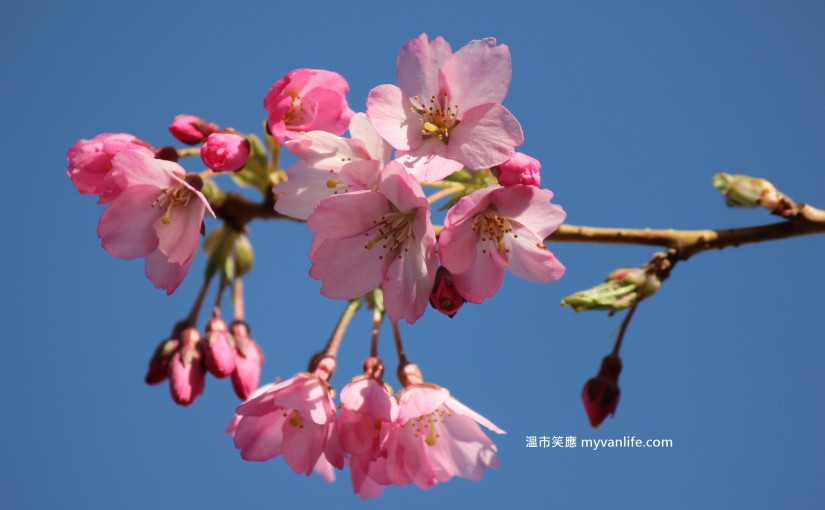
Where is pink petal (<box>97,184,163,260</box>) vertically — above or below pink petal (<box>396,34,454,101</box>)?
below

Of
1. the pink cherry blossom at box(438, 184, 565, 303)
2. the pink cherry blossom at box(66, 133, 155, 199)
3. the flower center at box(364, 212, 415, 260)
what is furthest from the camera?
the pink cherry blossom at box(66, 133, 155, 199)

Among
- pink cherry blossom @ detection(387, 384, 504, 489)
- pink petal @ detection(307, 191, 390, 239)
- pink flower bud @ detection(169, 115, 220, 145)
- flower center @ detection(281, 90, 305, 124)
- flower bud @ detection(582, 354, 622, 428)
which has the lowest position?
pink cherry blossom @ detection(387, 384, 504, 489)

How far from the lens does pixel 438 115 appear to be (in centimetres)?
190

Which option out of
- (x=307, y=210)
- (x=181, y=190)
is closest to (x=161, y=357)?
(x=181, y=190)

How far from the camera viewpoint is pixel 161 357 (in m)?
2.51

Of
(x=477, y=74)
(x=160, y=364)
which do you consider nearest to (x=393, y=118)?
(x=477, y=74)

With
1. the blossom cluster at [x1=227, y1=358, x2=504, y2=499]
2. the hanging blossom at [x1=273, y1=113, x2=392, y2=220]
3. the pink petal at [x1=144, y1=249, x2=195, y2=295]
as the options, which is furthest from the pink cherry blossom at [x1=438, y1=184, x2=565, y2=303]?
the pink petal at [x1=144, y1=249, x2=195, y2=295]

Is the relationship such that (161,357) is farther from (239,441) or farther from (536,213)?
(536,213)

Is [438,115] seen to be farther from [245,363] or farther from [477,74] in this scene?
[245,363]

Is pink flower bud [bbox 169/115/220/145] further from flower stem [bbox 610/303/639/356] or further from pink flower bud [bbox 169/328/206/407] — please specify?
flower stem [bbox 610/303/639/356]

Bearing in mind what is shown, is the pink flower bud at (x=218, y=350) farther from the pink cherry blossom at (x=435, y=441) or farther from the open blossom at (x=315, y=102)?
the open blossom at (x=315, y=102)

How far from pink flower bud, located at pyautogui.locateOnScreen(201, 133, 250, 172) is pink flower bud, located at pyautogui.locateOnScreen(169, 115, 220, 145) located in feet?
0.20

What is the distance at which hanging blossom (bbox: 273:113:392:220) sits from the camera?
1.95 metres

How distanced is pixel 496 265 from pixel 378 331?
680 millimetres
